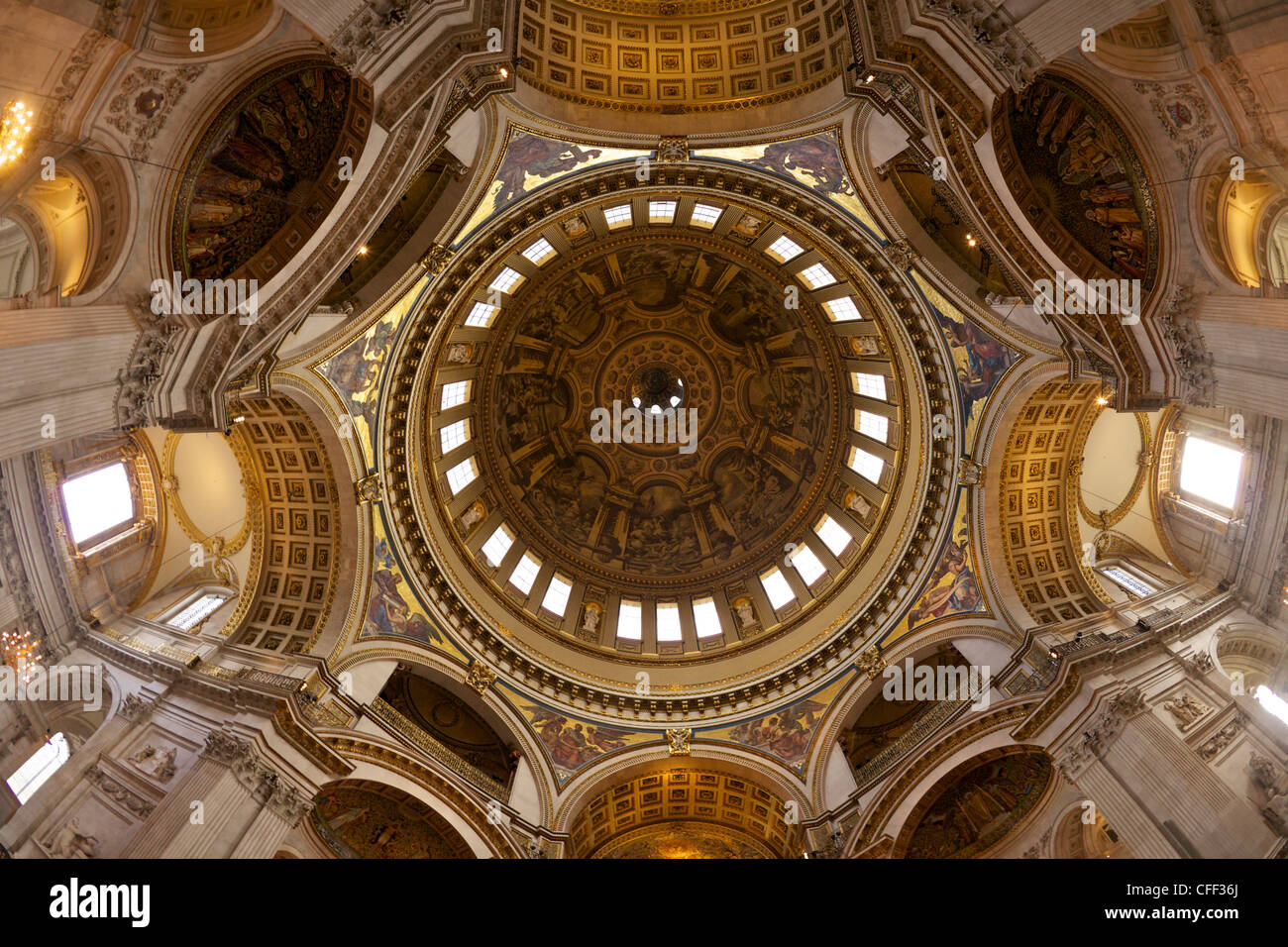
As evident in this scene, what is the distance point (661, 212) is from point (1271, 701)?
19001mm

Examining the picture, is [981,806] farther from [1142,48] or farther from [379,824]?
[1142,48]

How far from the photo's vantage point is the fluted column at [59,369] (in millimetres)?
9602

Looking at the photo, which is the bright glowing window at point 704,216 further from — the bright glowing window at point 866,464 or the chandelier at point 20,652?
the chandelier at point 20,652

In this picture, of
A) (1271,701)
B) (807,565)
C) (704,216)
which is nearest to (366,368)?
(704,216)

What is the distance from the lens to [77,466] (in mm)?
16109

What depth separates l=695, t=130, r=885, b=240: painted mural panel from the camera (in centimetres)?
1712

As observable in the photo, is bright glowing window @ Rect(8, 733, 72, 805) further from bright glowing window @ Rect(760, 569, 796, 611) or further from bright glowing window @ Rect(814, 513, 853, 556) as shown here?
bright glowing window @ Rect(814, 513, 853, 556)

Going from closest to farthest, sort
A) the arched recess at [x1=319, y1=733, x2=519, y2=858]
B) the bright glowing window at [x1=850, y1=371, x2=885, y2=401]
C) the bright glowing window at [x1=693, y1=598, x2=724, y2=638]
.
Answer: the arched recess at [x1=319, y1=733, x2=519, y2=858] < the bright glowing window at [x1=850, y1=371, x2=885, y2=401] < the bright glowing window at [x1=693, y1=598, x2=724, y2=638]

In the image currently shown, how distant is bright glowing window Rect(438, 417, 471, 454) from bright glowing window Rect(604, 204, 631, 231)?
8436 mm

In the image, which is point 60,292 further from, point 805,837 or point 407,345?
point 805,837

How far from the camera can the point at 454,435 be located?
2514 cm

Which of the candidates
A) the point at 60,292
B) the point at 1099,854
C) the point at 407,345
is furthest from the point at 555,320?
the point at 1099,854

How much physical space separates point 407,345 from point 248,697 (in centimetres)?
989

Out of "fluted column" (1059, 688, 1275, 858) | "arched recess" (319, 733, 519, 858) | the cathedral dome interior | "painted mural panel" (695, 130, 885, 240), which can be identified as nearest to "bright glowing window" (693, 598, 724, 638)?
the cathedral dome interior
